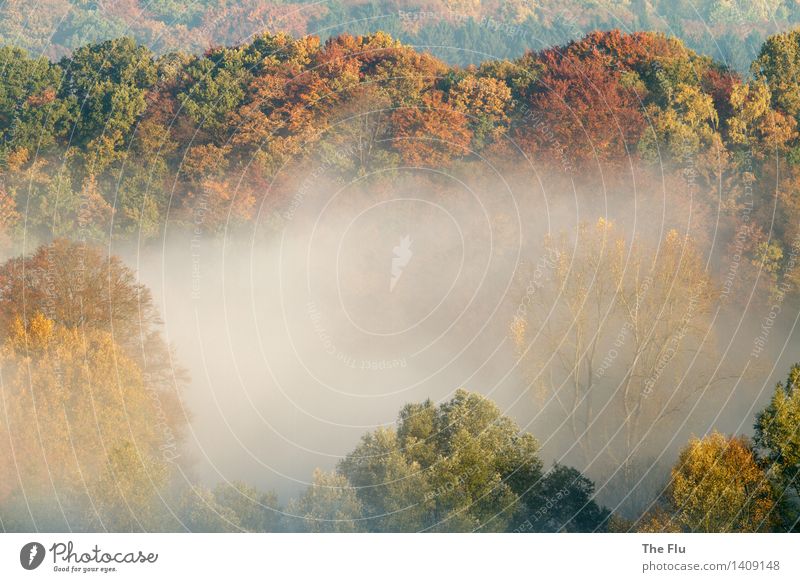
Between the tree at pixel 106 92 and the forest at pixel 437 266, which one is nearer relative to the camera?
the forest at pixel 437 266

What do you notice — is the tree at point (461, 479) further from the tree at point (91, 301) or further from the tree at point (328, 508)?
the tree at point (91, 301)

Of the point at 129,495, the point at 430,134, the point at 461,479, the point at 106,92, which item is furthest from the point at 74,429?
the point at 106,92

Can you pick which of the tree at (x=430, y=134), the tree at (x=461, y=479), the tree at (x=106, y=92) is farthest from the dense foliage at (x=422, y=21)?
the tree at (x=461, y=479)

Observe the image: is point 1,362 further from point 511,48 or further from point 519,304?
point 511,48

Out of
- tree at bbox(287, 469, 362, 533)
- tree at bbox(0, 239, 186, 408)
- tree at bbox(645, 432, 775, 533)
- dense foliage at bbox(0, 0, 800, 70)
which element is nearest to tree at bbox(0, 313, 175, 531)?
tree at bbox(0, 239, 186, 408)
